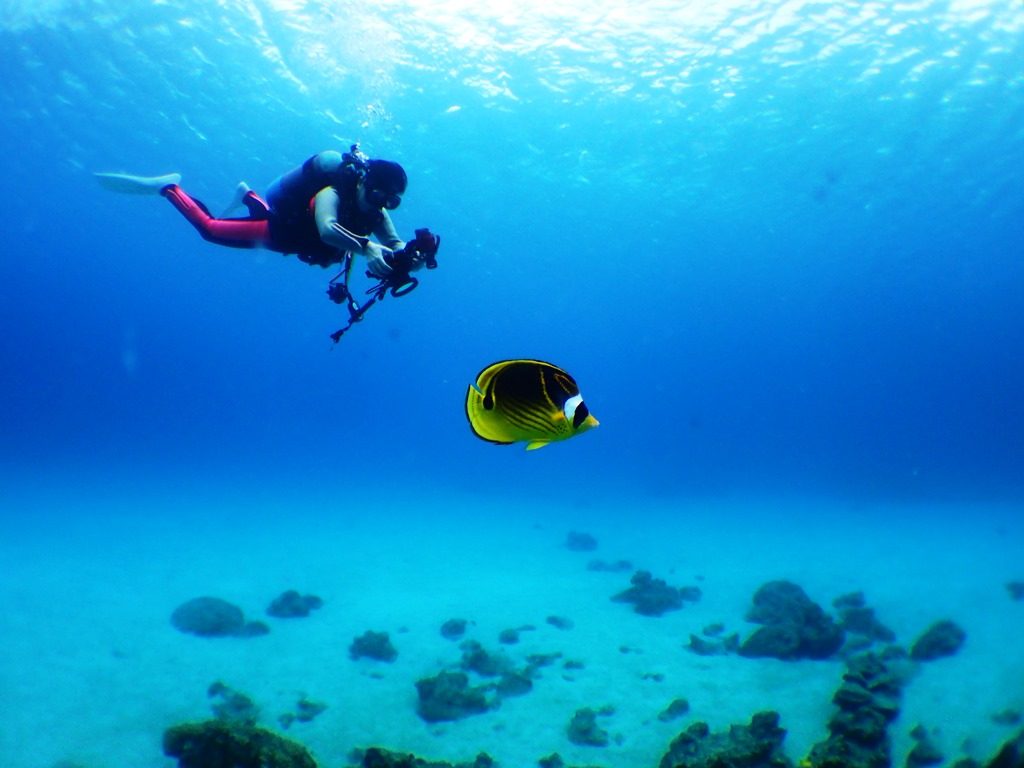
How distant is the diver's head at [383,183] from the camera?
4746 mm

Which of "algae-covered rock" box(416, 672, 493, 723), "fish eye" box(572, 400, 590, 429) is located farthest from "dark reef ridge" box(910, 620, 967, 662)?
"fish eye" box(572, 400, 590, 429)

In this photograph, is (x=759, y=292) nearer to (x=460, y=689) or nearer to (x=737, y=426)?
(x=737, y=426)

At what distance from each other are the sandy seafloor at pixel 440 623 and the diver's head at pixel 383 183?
6.73 m

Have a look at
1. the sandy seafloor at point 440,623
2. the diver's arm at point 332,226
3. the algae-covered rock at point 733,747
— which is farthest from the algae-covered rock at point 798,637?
the diver's arm at point 332,226

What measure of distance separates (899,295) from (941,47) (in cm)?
4501

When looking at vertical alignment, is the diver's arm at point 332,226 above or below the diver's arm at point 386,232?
below

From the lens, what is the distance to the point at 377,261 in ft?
13.5

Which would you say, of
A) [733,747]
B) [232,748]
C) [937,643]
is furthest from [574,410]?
[937,643]

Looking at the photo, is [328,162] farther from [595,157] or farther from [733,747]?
[595,157]

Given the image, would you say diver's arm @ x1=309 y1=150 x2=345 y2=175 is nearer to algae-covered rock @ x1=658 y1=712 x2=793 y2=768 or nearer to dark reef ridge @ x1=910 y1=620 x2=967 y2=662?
algae-covered rock @ x1=658 y1=712 x2=793 y2=768

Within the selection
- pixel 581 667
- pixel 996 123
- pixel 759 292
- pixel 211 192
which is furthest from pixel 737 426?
pixel 581 667

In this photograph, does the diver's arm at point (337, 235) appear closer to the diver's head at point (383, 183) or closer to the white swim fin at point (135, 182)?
the diver's head at point (383, 183)

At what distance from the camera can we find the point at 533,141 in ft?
87.3

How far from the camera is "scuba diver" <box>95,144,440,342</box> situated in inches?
162
